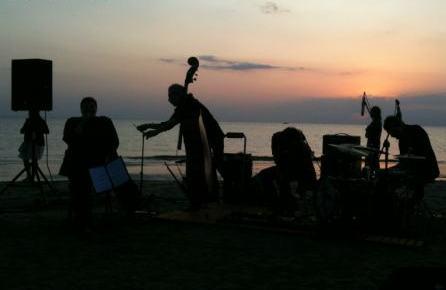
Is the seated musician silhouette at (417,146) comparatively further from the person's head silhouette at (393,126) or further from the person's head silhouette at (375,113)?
the person's head silhouette at (375,113)

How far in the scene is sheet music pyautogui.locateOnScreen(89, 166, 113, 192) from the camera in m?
6.41

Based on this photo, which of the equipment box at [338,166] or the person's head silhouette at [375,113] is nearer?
the equipment box at [338,166]

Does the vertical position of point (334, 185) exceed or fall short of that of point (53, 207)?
it exceeds it

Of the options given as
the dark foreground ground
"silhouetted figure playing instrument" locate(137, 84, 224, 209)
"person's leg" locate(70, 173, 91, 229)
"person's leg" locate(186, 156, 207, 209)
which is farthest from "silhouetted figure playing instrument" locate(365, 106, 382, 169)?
"person's leg" locate(70, 173, 91, 229)

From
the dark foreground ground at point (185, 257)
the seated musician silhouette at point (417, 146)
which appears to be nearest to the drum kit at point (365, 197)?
the dark foreground ground at point (185, 257)

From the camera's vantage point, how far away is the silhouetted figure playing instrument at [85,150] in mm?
6521

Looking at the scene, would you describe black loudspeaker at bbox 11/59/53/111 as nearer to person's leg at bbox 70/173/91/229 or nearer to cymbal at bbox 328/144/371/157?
person's leg at bbox 70/173/91/229

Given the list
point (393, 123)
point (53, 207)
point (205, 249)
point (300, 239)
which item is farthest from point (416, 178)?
point (53, 207)

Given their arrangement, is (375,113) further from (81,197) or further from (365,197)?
(81,197)

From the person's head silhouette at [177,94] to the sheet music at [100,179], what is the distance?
158 centimetres

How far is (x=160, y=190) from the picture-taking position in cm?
1253

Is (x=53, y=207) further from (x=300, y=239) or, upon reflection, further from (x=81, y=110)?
(x=300, y=239)

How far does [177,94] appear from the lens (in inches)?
303

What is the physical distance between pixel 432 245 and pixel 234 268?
256cm
